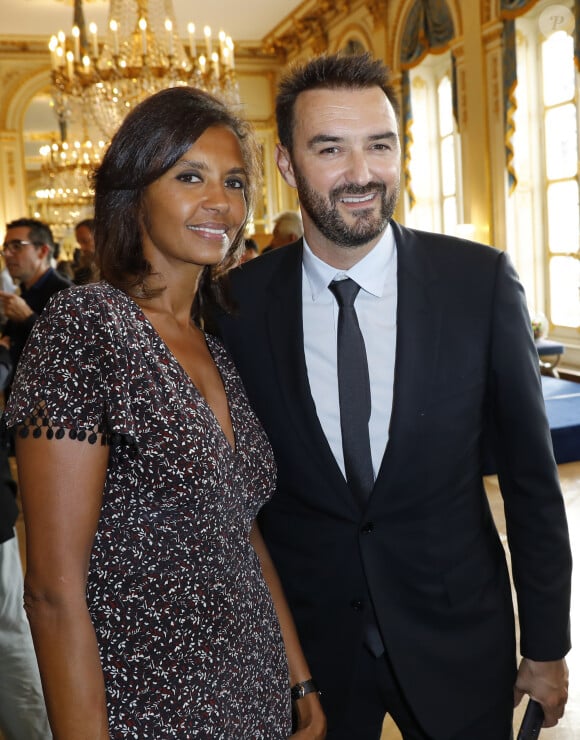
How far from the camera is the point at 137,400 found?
136 cm

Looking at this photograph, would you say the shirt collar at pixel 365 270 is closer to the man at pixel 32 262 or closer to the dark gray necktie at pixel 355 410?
the dark gray necktie at pixel 355 410

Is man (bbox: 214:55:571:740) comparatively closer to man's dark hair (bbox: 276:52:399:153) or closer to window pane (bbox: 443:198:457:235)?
man's dark hair (bbox: 276:52:399:153)

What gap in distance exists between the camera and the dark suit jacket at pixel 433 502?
5.73ft

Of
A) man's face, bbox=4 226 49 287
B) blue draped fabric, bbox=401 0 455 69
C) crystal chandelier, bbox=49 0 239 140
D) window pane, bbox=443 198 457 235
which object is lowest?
man's face, bbox=4 226 49 287

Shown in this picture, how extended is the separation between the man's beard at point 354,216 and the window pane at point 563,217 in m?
7.01

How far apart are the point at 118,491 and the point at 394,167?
96cm

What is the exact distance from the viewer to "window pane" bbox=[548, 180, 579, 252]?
27.2ft

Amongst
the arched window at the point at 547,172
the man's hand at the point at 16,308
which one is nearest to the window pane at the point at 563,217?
the arched window at the point at 547,172

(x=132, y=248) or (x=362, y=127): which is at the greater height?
(x=362, y=127)

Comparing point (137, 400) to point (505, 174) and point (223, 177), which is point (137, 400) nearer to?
point (223, 177)

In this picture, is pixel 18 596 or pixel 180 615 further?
pixel 18 596

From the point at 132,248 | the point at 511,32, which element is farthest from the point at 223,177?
the point at 511,32

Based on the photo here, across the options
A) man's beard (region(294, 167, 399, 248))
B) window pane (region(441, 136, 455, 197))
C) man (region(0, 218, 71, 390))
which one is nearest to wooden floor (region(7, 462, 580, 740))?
man (region(0, 218, 71, 390))

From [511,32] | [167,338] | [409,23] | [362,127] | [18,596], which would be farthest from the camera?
[409,23]
